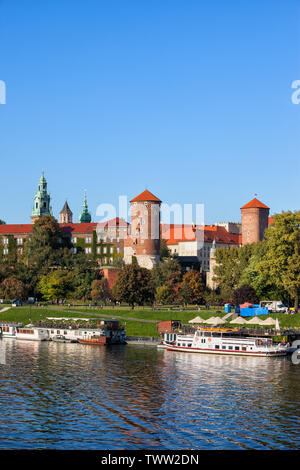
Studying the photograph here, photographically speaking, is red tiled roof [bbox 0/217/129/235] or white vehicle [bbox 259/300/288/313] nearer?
white vehicle [bbox 259/300/288/313]

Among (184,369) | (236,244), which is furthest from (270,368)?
(236,244)

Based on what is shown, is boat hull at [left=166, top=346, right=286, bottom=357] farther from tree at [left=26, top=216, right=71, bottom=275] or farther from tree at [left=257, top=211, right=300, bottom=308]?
tree at [left=26, top=216, right=71, bottom=275]

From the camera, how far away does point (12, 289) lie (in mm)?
114062

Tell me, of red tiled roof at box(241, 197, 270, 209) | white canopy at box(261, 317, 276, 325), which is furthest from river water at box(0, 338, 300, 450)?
red tiled roof at box(241, 197, 270, 209)

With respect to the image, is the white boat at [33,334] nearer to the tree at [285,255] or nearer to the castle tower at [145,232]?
the tree at [285,255]

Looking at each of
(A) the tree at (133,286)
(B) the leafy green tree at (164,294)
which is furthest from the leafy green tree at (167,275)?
(A) the tree at (133,286)

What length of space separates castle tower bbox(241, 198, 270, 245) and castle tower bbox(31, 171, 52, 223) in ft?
164

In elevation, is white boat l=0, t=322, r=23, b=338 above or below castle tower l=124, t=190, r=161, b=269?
below

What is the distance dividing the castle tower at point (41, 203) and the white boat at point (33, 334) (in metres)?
87.4

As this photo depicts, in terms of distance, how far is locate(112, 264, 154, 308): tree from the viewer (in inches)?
3816

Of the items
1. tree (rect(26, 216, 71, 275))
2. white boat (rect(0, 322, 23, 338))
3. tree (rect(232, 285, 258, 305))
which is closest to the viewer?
Result: white boat (rect(0, 322, 23, 338))

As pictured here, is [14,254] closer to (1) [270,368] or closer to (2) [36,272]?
(2) [36,272]

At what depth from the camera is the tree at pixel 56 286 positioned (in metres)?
117
